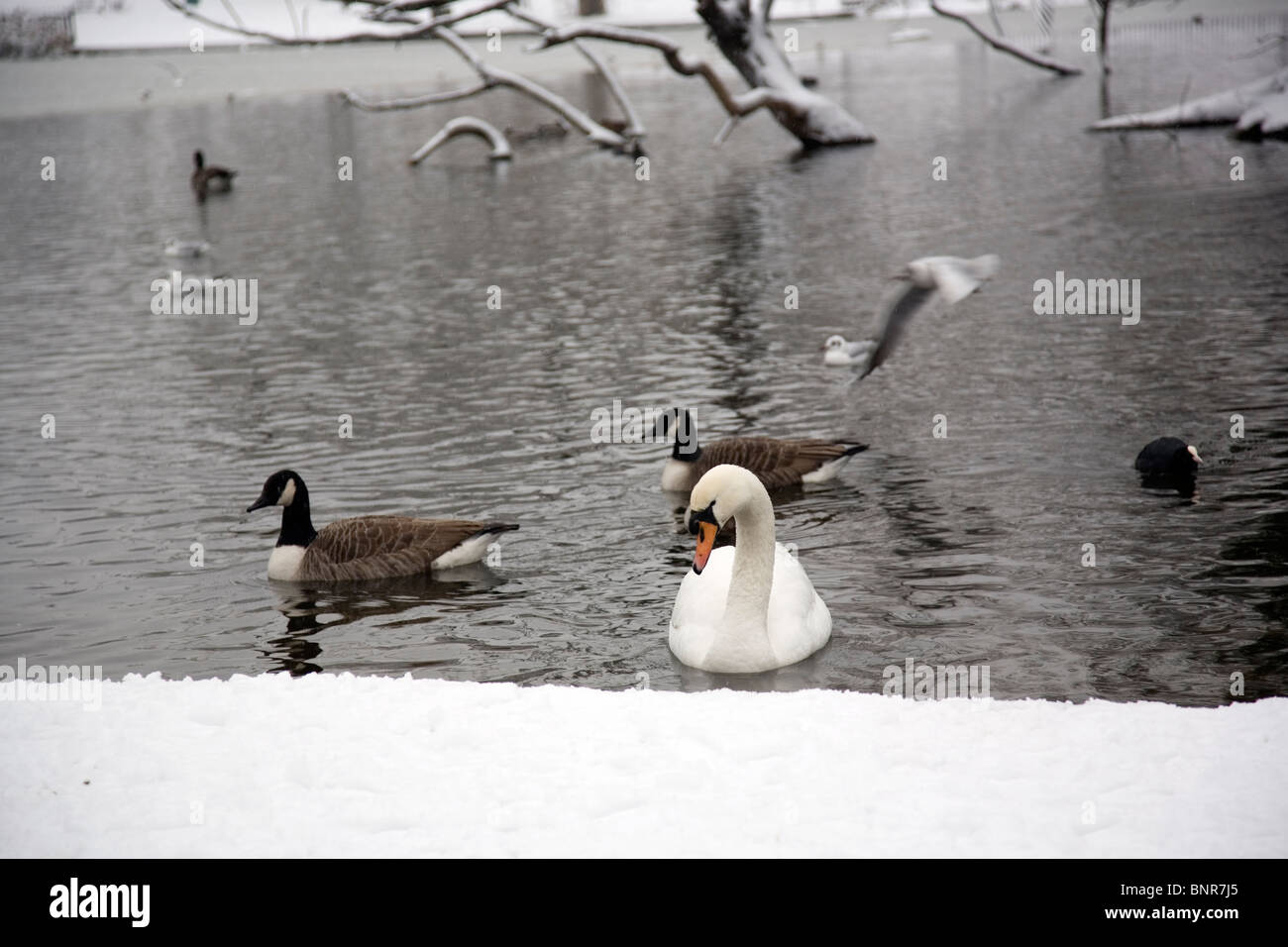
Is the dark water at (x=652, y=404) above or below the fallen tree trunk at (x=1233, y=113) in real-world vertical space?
below

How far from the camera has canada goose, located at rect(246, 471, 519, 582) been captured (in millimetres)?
10555

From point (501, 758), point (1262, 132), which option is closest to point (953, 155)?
point (1262, 132)

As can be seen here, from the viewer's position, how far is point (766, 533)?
826 cm

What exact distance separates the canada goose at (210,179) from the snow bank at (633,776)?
105 ft

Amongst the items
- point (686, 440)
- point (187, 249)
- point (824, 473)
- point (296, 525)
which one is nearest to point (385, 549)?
point (296, 525)

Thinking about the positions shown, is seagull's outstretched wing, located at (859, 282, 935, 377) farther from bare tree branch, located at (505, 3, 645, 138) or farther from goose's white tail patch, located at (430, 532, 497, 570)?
bare tree branch, located at (505, 3, 645, 138)

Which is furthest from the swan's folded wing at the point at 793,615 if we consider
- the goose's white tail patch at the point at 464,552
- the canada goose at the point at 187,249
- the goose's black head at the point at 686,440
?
the canada goose at the point at 187,249

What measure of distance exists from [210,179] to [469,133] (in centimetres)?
824

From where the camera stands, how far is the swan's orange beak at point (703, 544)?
8.05m

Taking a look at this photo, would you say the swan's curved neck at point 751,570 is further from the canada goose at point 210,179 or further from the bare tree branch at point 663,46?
the canada goose at point 210,179

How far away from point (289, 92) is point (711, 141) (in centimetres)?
4425

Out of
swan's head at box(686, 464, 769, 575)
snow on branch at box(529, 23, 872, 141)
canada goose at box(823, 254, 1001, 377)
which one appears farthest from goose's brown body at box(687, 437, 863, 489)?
snow on branch at box(529, 23, 872, 141)

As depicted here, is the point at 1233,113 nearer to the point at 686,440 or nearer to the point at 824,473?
the point at 824,473
